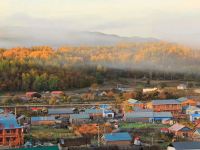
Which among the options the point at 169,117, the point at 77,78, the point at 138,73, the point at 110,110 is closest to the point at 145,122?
the point at 169,117

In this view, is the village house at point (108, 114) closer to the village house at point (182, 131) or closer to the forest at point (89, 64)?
the village house at point (182, 131)

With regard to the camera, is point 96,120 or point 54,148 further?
point 96,120

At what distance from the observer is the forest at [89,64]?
2227 centimetres

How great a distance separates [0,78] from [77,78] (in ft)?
13.0

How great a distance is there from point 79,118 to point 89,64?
17.7 meters

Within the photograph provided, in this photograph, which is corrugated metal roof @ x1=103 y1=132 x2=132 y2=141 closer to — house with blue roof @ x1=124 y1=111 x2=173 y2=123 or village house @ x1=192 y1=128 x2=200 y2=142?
village house @ x1=192 y1=128 x2=200 y2=142

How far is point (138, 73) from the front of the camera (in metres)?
28.7

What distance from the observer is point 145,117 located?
13000 millimetres

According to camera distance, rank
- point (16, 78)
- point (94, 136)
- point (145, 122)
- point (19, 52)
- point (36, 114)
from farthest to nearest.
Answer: point (19, 52), point (16, 78), point (36, 114), point (145, 122), point (94, 136)

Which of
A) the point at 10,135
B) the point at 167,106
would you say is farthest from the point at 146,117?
the point at 10,135

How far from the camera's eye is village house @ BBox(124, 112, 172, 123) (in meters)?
12.9

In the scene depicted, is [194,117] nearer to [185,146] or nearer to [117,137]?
[117,137]

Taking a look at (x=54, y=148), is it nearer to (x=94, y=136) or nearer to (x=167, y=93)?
(x=94, y=136)

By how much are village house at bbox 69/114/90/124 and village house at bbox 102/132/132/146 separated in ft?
11.0
